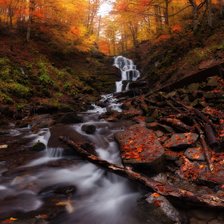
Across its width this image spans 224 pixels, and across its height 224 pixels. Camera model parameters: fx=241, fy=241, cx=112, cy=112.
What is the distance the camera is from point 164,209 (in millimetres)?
4074

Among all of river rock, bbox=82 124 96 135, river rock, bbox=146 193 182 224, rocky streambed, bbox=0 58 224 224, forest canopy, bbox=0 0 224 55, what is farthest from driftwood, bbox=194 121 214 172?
forest canopy, bbox=0 0 224 55

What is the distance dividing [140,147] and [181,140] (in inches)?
45.8

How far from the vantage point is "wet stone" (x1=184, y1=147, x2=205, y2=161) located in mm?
5954

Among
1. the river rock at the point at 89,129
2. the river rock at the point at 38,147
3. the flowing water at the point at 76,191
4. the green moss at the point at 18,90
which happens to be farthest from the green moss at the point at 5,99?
the flowing water at the point at 76,191

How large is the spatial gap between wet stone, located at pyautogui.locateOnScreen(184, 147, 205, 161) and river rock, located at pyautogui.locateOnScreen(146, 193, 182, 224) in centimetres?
204

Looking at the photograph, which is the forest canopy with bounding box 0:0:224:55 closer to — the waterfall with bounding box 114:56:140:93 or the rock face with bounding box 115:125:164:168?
the waterfall with bounding box 114:56:140:93

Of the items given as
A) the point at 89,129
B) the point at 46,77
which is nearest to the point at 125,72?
the point at 46,77

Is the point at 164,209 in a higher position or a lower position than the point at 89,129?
lower

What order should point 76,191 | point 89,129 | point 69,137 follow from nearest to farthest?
point 76,191 < point 69,137 < point 89,129

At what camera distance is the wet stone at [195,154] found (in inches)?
234

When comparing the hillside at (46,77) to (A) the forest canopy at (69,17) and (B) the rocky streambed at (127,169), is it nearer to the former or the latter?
(A) the forest canopy at (69,17)

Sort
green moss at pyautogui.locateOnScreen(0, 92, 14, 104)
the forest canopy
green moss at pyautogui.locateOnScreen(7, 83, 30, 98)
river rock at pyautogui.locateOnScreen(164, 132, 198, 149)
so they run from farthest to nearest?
1. the forest canopy
2. green moss at pyautogui.locateOnScreen(7, 83, 30, 98)
3. green moss at pyautogui.locateOnScreen(0, 92, 14, 104)
4. river rock at pyautogui.locateOnScreen(164, 132, 198, 149)

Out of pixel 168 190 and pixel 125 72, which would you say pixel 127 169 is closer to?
pixel 168 190

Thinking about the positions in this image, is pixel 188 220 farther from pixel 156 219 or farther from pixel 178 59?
pixel 178 59
